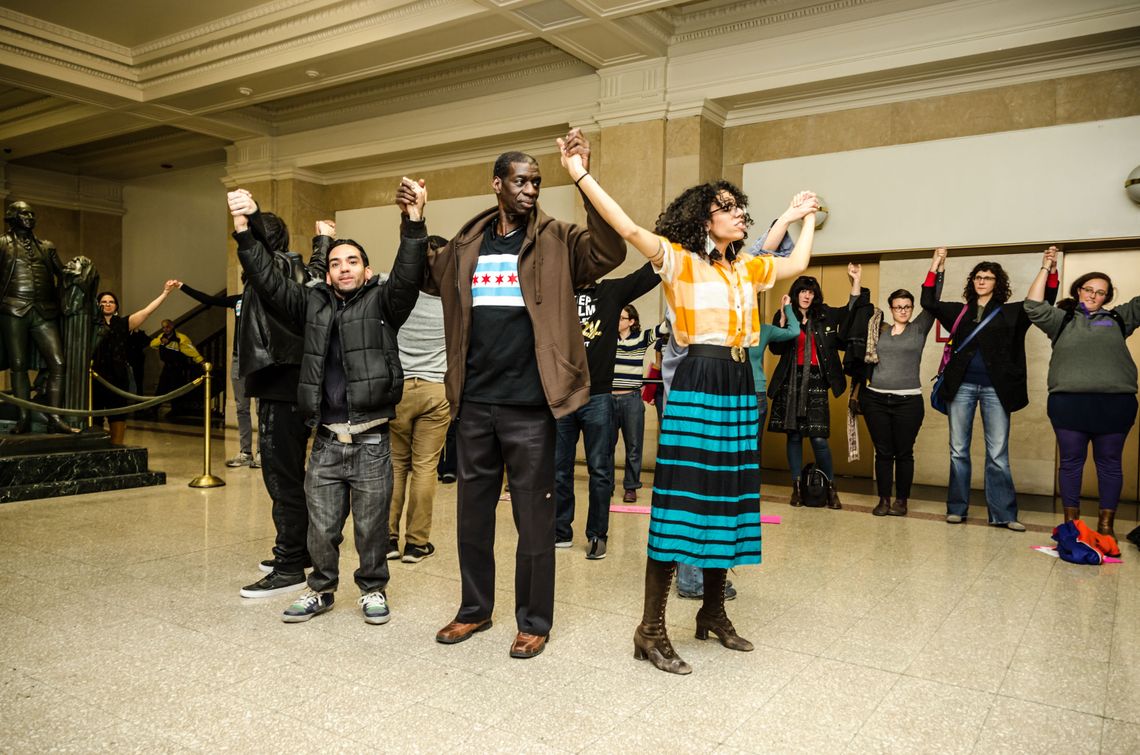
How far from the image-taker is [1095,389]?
16.7 feet

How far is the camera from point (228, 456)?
893 centimetres

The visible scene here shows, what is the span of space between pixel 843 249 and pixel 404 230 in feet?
18.2

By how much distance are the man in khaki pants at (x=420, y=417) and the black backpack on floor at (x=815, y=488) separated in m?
3.18

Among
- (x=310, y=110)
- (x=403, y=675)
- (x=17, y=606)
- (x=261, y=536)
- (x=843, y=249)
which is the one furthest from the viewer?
(x=310, y=110)

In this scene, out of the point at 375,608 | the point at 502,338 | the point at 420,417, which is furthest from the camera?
the point at 420,417

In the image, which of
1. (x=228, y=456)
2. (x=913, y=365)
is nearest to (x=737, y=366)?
(x=913, y=365)

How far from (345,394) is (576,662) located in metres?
1.45

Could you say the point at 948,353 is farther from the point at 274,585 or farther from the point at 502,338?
the point at 274,585

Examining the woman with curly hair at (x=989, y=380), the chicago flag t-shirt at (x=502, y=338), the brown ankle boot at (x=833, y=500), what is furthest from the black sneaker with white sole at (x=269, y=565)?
the woman with curly hair at (x=989, y=380)

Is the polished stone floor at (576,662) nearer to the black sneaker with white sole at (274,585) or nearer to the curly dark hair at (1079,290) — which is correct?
the black sneaker with white sole at (274,585)

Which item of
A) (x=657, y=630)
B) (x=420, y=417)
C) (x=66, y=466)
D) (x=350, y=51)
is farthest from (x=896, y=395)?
(x=66, y=466)

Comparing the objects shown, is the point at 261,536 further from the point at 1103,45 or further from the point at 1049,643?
the point at 1103,45

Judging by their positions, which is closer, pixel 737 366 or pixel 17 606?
pixel 737 366

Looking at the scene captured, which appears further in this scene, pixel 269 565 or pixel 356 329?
pixel 269 565
